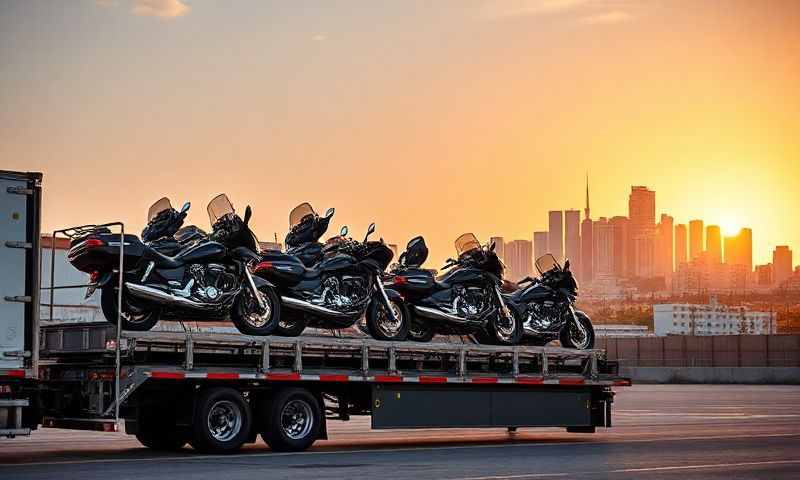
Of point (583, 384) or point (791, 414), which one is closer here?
point (583, 384)

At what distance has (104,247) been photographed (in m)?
17.5

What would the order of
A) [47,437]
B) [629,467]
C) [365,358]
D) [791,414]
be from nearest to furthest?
[629,467]
[365,358]
[47,437]
[791,414]

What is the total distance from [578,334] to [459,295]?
283cm

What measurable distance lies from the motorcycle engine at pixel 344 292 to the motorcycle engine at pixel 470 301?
2.11 meters

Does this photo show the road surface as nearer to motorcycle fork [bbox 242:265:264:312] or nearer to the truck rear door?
the truck rear door

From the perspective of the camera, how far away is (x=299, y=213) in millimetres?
20922

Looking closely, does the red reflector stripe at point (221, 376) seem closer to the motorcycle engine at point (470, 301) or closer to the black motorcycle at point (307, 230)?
the black motorcycle at point (307, 230)

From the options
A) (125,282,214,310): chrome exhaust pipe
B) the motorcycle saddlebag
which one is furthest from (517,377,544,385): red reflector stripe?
the motorcycle saddlebag

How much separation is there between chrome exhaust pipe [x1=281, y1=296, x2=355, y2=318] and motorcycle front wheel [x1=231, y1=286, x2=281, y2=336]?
29 centimetres

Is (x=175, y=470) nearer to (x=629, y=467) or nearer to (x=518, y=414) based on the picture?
(x=629, y=467)

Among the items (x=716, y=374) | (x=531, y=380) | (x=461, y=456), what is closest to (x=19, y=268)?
(x=461, y=456)

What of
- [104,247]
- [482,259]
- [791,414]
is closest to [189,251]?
[104,247]

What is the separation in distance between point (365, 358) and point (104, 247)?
4227mm

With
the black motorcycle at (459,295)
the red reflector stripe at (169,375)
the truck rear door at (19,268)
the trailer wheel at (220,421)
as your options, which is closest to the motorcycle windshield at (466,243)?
the black motorcycle at (459,295)
